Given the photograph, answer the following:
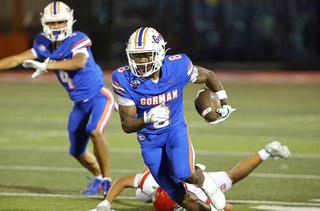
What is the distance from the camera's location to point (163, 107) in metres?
5.45

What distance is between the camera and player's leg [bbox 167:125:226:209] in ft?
18.1

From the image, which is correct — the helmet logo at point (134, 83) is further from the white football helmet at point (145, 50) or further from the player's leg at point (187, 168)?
the player's leg at point (187, 168)

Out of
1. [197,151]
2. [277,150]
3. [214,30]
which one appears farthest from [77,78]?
[214,30]

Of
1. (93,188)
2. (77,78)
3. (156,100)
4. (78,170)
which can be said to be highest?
(156,100)

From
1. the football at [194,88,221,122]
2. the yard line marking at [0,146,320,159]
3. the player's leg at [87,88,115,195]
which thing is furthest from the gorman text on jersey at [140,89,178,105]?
the yard line marking at [0,146,320,159]

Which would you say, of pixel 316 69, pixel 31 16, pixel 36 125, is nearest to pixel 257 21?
pixel 316 69

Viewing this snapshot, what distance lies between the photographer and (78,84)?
734cm

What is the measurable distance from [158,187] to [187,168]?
0.56m

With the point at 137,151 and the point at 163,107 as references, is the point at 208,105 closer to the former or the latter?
the point at 163,107

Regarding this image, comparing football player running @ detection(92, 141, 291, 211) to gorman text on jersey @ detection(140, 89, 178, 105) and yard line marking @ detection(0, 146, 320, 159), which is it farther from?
yard line marking @ detection(0, 146, 320, 159)

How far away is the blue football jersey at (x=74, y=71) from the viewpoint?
7320 millimetres

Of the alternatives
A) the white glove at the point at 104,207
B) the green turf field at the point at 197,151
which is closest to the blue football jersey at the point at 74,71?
the green turf field at the point at 197,151

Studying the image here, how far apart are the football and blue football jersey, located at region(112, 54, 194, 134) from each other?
18cm

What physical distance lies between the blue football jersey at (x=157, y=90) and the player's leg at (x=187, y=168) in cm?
13
